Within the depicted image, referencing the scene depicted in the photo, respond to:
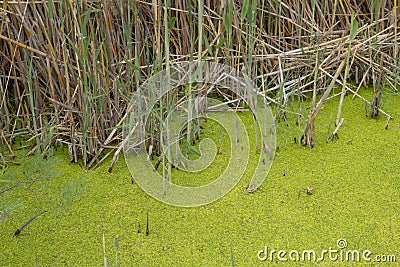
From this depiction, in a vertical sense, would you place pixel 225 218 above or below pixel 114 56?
below

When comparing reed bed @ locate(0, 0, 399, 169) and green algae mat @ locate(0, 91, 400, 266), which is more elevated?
reed bed @ locate(0, 0, 399, 169)

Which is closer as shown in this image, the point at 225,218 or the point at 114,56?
the point at 225,218

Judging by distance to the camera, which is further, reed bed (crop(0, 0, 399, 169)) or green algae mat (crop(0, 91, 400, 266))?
reed bed (crop(0, 0, 399, 169))

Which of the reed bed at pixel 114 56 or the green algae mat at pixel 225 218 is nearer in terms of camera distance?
the green algae mat at pixel 225 218

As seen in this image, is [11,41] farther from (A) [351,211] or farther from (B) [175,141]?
(A) [351,211]

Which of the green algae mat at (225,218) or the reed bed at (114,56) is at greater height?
the reed bed at (114,56)
